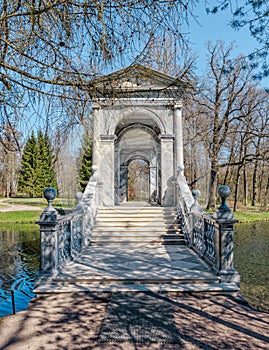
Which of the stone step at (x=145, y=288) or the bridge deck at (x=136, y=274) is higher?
the bridge deck at (x=136, y=274)

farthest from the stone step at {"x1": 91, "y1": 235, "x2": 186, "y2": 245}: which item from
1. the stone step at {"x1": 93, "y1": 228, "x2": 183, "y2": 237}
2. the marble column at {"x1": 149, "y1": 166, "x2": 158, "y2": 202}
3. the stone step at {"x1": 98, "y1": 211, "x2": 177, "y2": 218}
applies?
the marble column at {"x1": 149, "y1": 166, "x2": 158, "y2": 202}

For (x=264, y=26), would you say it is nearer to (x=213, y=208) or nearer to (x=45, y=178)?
(x=213, y=208)

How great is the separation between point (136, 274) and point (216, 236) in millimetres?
1349

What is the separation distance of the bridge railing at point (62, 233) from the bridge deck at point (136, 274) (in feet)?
0.62

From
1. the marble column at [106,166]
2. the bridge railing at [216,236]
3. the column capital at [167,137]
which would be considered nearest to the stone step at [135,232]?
the bridge railing at [216,236]

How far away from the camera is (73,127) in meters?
3.49

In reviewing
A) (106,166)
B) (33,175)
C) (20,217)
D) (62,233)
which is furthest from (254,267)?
(33,175)

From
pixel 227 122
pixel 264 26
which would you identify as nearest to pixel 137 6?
pixel 264 26

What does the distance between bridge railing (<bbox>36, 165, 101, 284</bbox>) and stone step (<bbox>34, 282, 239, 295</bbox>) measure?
0.26 metres

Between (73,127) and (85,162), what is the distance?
2543 cm

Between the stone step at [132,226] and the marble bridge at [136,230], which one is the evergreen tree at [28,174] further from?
the stone step at [132,226]

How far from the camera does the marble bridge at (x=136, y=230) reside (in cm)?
427

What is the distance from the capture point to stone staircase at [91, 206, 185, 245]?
7617mm

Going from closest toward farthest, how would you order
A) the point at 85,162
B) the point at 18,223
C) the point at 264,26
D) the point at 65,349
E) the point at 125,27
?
1. the point at 65,349
2. the point at 125,27
3. the point at 264,26
4. the point at 18,223
5. the point at 85,162
